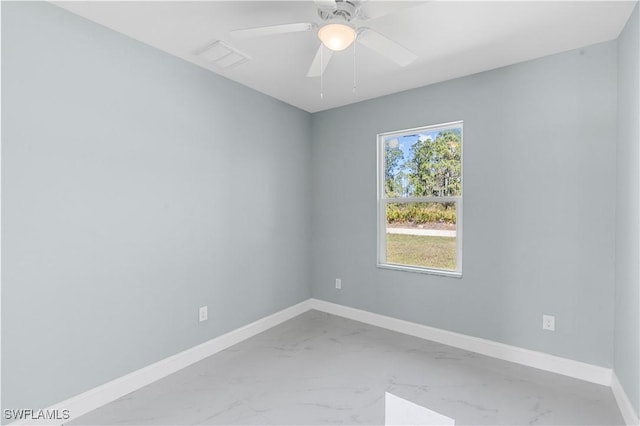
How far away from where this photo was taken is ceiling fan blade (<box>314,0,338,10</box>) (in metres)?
1.49

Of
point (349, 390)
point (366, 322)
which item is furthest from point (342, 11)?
point (366, 322)

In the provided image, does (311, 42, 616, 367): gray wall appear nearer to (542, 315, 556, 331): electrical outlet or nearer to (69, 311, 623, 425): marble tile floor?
(542, 315, 556, 331): electrical outlet

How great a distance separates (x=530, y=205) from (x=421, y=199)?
948mm

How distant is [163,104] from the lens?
2410 millimetres

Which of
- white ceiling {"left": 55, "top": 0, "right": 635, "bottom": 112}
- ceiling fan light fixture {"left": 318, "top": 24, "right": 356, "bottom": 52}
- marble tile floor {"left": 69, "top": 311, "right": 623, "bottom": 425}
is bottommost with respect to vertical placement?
marble tile floor {"left": 69, "top": 311, "right": 623, "bottom": 425}

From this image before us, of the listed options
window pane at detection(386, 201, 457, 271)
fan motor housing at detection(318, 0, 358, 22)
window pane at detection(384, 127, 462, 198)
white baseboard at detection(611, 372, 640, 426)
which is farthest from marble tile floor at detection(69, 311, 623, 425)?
fan motor housing at detection(318, 0, 358, 22)

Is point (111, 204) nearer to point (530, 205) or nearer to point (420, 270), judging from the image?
point (420, 270)

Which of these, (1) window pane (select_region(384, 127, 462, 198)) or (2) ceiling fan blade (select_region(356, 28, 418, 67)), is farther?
(1) window pane (select_region(384, 127, 462, 198))

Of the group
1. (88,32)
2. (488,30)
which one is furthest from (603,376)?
(88,32)

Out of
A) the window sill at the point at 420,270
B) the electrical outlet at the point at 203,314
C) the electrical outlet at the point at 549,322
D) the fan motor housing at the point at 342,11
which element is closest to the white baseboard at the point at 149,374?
the electrical outlet at the point at 203,314

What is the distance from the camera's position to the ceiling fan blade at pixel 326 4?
1485 millimetres

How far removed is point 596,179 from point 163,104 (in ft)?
11.0

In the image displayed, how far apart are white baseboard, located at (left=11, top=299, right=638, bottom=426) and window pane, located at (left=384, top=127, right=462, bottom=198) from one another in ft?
4.52

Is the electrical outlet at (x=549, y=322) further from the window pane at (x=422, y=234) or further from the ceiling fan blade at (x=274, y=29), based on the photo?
the ceiling fan blade at (x=274, y=29)
